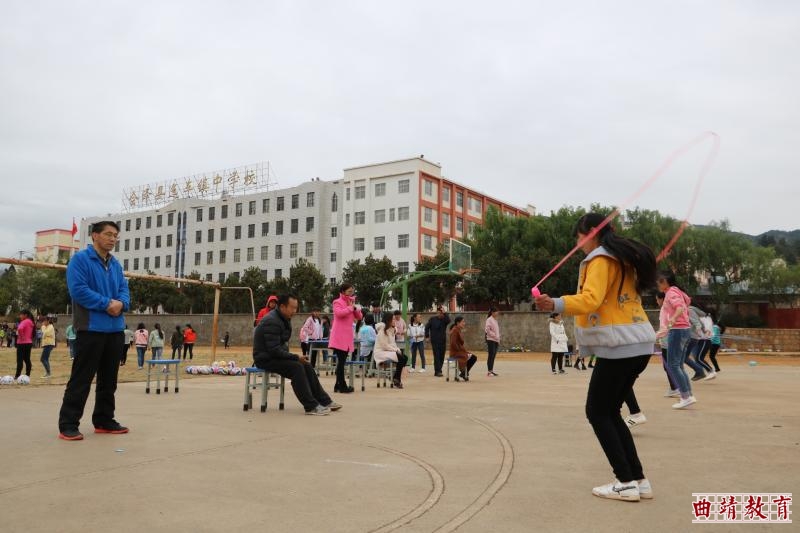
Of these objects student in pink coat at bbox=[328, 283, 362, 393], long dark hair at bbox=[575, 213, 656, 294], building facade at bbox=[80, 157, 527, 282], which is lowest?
student in pink coat at bbox=[328, 283, 362, 393]

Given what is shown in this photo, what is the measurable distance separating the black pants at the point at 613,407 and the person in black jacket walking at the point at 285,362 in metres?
4.53

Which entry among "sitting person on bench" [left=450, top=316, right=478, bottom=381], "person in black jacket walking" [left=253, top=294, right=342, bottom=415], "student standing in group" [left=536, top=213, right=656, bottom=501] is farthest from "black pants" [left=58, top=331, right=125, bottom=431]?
"sitting person on bench" [left=450, top=316, right=478, bottom=381]

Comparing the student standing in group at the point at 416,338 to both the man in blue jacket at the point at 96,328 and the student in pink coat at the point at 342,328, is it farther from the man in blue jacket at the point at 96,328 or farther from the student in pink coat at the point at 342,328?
the man in blue jacket at the point at 96,328

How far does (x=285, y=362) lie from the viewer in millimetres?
8078

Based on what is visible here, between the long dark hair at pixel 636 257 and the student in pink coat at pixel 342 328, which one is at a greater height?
the long dark hair at pixel 636 257

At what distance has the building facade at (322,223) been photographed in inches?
2576

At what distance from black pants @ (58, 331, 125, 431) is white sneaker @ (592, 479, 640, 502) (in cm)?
456

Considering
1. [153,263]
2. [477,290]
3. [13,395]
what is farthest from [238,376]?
[153,263]

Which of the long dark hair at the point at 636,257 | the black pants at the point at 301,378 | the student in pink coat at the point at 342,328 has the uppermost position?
the long dark hair at the point at 636,257

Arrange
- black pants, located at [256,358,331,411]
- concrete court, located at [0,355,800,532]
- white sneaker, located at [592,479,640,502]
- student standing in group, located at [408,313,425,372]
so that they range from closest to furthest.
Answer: concrete court, located at [0,355,800,532]
white sneaker, located at [592,479,640,502]
black pants, located at [256,358,331,411]
student standing in group, located at [408,313,425,372]

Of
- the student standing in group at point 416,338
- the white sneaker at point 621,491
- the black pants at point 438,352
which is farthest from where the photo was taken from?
the student standing in group at point 416,338

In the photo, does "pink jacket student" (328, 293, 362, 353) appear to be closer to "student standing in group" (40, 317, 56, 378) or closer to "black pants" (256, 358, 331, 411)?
"black pants" (256, 358, 331, 411)

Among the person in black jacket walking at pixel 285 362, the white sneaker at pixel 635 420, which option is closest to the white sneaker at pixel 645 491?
the white sneaker at pixel 635 420

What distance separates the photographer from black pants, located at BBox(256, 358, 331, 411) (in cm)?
788
